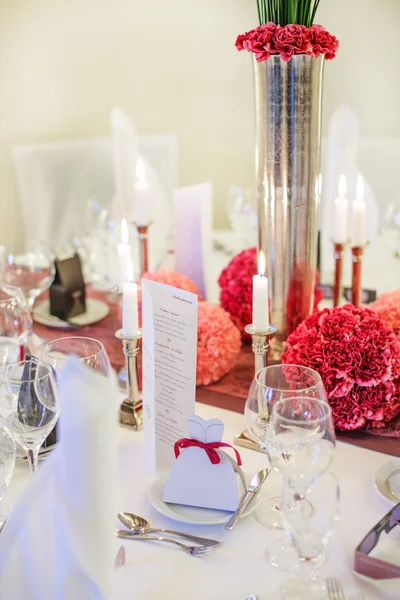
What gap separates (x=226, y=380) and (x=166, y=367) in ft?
1.12

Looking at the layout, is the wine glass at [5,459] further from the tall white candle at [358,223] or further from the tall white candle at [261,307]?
the tall white candle at [358,223]

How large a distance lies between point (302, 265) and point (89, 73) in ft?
7.26

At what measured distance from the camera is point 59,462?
2.20 ft

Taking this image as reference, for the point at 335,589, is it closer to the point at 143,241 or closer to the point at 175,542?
the point at 175,542

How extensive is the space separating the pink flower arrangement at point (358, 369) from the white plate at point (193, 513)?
0.85 feet

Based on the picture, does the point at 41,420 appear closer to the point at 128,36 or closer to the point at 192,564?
the point at 192,564

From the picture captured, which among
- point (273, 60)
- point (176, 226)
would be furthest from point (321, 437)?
point (176, 226)

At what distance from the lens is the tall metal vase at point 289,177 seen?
1.30 m

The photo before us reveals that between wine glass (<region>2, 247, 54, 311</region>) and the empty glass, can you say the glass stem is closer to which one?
the empty glass

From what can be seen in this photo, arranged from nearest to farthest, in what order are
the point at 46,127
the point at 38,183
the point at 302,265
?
1. the point at 302,265
2. the point at 38,183
3. the point at 46,127

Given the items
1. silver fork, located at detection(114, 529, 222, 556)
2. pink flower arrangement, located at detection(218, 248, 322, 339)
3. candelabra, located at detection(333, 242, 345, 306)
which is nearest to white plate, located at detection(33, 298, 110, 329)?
pink flower arrangement, located at detection(218, 248, 322, 339)

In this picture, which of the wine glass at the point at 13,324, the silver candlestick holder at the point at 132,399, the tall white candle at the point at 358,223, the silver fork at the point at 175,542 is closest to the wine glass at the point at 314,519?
the silver fork at the point at 175,542

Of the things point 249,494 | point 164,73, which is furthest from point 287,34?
point 164,73

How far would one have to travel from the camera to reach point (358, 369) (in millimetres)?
1151
